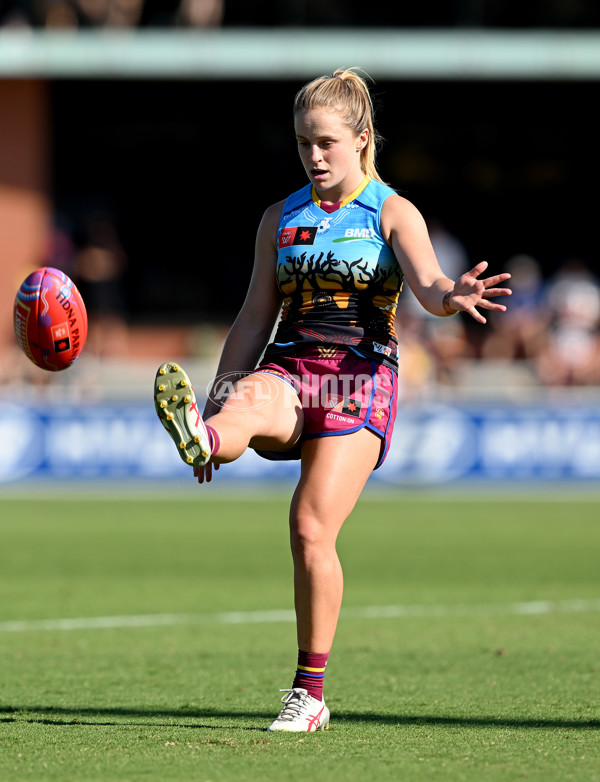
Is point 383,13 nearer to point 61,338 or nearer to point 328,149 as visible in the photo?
point 61,338

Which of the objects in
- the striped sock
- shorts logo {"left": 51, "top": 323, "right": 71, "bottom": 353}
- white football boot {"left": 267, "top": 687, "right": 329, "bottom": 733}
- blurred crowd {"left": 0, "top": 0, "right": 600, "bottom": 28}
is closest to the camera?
white football boot {"left": 267, "top": 687, "right": 329, "bottom": 733}

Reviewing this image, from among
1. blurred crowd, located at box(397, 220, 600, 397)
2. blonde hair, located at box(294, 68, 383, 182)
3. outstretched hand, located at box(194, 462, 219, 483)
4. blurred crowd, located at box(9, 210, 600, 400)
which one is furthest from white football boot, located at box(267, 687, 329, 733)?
blurred crowd, located at box(397, 220, 600, 397)

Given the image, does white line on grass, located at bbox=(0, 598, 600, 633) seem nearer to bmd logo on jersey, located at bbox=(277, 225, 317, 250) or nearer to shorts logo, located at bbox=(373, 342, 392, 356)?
shorts logo, located at bbox=(373, 342, 392, 356)

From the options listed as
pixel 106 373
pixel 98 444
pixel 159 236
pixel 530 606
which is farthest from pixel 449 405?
pixel 159 236

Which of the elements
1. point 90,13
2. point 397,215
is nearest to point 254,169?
point 90,13

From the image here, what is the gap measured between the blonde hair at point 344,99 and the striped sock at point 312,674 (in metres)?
1.94

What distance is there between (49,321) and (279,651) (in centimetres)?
234

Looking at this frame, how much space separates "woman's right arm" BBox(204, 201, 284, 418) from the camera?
16.9ft

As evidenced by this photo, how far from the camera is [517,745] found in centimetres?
445

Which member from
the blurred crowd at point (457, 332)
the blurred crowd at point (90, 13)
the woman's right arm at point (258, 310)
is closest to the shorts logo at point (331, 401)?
the woman's right arm at point (258, 310)

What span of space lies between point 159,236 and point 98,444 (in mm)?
8522

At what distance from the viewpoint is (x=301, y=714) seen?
15.6ft

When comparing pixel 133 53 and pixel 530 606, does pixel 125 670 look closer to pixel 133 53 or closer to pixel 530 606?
pixel 530 606

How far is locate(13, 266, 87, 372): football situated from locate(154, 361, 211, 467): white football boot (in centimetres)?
104
